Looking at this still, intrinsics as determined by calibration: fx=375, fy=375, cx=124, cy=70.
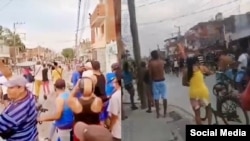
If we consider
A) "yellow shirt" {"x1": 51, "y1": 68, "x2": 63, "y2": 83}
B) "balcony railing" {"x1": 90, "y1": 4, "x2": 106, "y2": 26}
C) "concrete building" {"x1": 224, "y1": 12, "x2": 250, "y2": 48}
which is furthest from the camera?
"yellow shirt" {"x1": 51, "y1": 68, "x2": 63, "y2": 83}

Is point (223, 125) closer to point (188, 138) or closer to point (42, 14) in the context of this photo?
point (188, 138)

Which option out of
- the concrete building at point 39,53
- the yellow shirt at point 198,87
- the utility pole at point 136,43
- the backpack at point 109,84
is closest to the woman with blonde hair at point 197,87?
the yellow shirt at point 198,87

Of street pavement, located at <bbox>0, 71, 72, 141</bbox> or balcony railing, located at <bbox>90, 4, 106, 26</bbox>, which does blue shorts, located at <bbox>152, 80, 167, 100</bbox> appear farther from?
street pavement, located at <bbox>0, 71, 72, 141</bbox>

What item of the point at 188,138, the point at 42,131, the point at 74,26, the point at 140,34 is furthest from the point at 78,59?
the point at 188,138

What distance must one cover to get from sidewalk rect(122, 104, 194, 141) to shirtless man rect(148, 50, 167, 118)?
6cm

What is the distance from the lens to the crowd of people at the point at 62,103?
97.6 inches

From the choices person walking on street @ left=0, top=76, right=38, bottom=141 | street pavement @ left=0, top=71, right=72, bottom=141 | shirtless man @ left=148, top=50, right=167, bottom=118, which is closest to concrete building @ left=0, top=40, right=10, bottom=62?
person walking on street @ left=0, top=76, right=38, bottom=141

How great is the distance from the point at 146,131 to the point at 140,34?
1.64ft

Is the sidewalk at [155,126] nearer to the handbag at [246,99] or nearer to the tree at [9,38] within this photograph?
the handbag at [246,99]

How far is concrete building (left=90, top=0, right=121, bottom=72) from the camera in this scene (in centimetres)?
206

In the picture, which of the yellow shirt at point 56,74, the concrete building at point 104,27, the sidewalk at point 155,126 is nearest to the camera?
the sidewalk at point 155,126

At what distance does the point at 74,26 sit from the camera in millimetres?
2578

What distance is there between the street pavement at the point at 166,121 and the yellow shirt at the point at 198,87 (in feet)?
0.12

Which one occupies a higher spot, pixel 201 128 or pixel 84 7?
pixel 84 7
